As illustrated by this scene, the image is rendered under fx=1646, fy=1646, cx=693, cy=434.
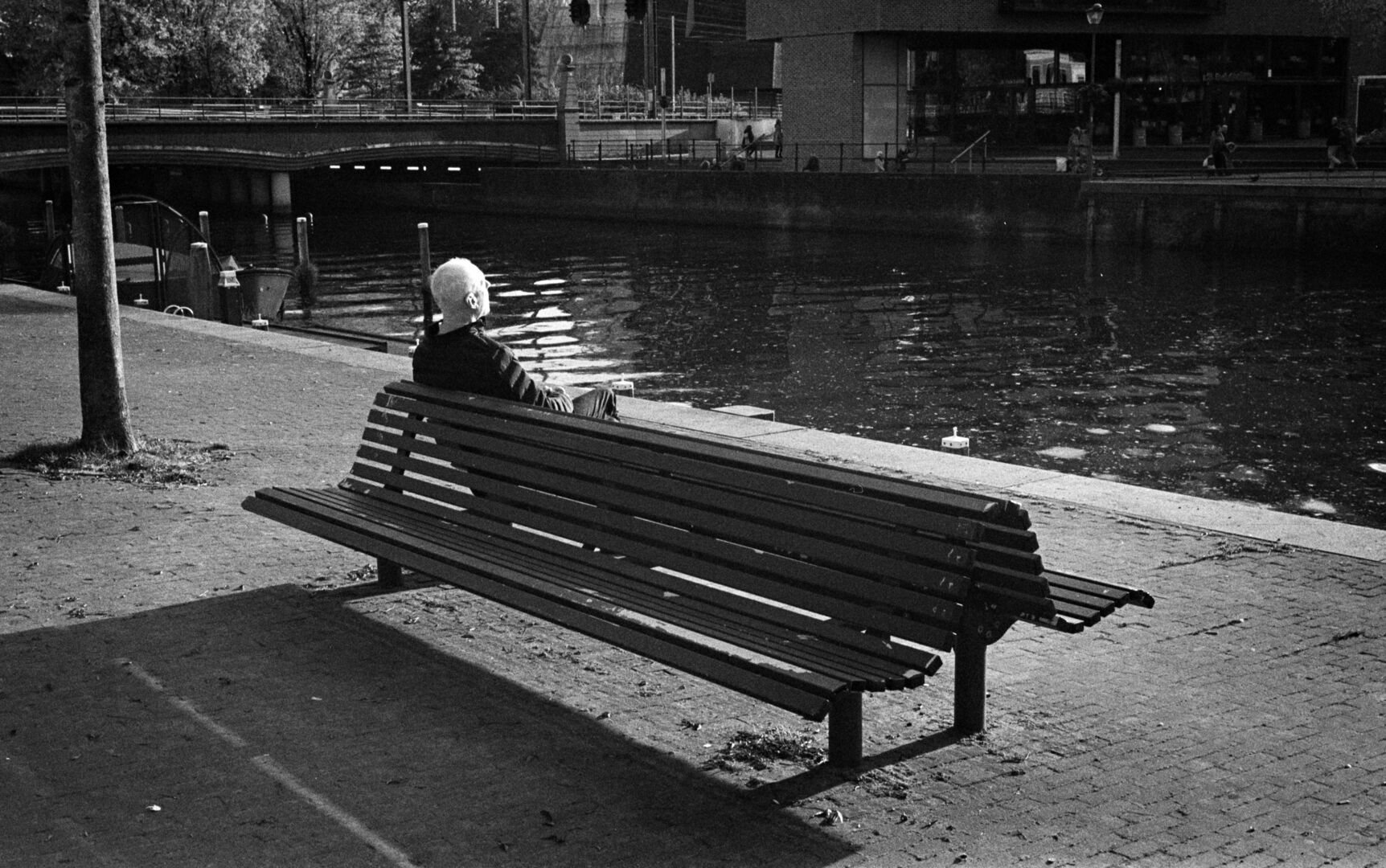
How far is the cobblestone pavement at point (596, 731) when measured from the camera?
182 inches

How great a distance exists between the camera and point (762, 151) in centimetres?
6794

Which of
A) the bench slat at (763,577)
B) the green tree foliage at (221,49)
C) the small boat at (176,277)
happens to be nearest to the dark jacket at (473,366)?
the bench slat at (763,577)

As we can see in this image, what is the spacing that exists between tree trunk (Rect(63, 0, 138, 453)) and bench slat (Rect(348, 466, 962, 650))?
4.42 m

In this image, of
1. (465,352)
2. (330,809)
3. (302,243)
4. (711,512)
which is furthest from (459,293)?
(302,243)

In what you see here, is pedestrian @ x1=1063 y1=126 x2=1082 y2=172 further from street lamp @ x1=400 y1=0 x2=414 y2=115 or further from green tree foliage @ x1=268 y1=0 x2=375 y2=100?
green tree foliage @ x1=268 y1=0 x2=375 y2=100

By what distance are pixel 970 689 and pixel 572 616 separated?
1329 mm

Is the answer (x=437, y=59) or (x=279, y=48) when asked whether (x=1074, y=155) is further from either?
(x=437, y=59)

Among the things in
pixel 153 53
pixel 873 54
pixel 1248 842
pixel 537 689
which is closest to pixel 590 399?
pixel 537 689

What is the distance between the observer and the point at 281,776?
5113 millimetres

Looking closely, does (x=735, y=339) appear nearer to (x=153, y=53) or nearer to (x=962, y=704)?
(x=962, y=704)

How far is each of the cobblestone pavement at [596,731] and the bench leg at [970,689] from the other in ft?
0.27

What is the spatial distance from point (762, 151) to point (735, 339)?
1784 inches

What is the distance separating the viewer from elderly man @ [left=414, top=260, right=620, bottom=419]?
6977 mm

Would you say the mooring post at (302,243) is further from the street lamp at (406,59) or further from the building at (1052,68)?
the street lamp at (406,59)
